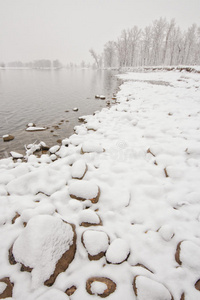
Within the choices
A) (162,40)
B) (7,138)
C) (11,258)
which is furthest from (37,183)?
(162,40)

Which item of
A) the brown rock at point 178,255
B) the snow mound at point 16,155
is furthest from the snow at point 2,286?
the snow mound at point 16,155

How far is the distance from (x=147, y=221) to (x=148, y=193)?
0.54 metres

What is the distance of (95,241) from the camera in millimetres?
1786

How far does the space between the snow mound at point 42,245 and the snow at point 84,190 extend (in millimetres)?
628

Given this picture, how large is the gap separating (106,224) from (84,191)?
643 mm

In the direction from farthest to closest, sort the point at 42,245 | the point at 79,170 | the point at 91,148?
1. the point at 91,148
2. the point at 79,170
3. the point at 42,245

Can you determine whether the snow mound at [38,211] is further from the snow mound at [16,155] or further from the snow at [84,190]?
the snow mound at [16,155]

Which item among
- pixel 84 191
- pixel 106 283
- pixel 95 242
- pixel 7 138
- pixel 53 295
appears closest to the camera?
pixel 53 295

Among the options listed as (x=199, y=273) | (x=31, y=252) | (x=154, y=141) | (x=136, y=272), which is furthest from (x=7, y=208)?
(x=154, y=141)

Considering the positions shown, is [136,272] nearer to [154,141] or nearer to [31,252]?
[31,252]

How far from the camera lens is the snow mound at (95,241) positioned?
5.63 feet

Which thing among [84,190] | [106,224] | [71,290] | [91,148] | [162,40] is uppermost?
[162,40]

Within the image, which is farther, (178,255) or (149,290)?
(178,255)

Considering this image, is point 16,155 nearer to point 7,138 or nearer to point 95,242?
point 7,138
